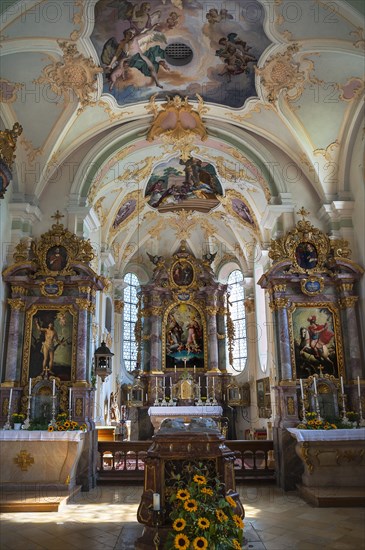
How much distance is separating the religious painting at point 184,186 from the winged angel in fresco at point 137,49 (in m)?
4.25

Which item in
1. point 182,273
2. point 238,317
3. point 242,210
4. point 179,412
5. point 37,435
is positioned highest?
point 242,210

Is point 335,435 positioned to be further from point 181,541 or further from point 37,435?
point 181,541

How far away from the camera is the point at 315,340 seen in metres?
11.7

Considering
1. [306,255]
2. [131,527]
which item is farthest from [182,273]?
[131,527]

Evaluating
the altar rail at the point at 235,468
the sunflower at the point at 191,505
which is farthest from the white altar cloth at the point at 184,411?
the sunflower at the point at 191,505

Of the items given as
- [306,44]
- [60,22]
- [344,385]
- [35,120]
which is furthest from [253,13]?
[344,385]

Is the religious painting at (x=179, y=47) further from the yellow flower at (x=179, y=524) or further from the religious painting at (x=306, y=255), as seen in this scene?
the yellow flower at (x=179, y=524)

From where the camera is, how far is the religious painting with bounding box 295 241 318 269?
12055 millimetres

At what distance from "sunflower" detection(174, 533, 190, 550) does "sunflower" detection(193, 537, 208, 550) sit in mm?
68

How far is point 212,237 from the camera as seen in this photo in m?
21.4

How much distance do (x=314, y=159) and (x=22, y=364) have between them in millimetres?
8595

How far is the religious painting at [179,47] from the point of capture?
32.1 ft

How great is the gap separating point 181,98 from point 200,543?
10719 millimetres

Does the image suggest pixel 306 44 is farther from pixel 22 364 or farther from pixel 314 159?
pixel 22 364
